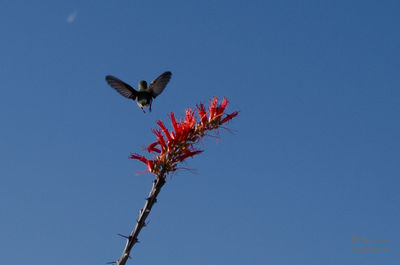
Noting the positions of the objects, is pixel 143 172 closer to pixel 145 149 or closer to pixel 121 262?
pixel 145 149

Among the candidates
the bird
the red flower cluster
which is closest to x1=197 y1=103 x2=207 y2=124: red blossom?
the red flower cluster

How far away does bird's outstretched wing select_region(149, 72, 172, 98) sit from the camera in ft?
23.1

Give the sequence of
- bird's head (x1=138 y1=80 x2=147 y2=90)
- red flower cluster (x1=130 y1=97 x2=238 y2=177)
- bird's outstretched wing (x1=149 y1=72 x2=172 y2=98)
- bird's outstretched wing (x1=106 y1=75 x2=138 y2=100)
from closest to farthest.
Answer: red flower cluster (x1=130 y1=97 x2=238 y2=177), bird's outstretched wing (x1=106 y1=75 x2=138 y2=100), bird's outstretched wing (x1=149 y1=72 x2=172 y2=98), bird's head (x1=138 y1=80 x2=147 y2=90)

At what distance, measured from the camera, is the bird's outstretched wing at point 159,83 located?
23.1 feet

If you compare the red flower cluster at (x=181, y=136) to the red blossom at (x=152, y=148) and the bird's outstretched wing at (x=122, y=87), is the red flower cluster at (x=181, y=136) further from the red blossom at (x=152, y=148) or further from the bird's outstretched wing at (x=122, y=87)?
the bird's outstretched wing at (x=122, y=87)

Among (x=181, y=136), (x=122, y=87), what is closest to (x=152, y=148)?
(x=181, y=136)

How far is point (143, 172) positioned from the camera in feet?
15.9

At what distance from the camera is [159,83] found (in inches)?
281

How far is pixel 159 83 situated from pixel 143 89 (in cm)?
26

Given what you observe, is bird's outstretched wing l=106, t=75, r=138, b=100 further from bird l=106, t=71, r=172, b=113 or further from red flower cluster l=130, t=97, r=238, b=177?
red flower cluster l=130, t=97, r=238, b=177

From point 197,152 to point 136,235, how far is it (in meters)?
1.37

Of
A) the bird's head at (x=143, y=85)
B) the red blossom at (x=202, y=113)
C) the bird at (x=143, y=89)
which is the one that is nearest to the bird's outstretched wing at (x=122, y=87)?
the bird at (x=143, y=89)

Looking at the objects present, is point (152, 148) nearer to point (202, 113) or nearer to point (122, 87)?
point (202, 113)

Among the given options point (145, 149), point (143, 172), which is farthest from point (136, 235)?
point (145, 149)
